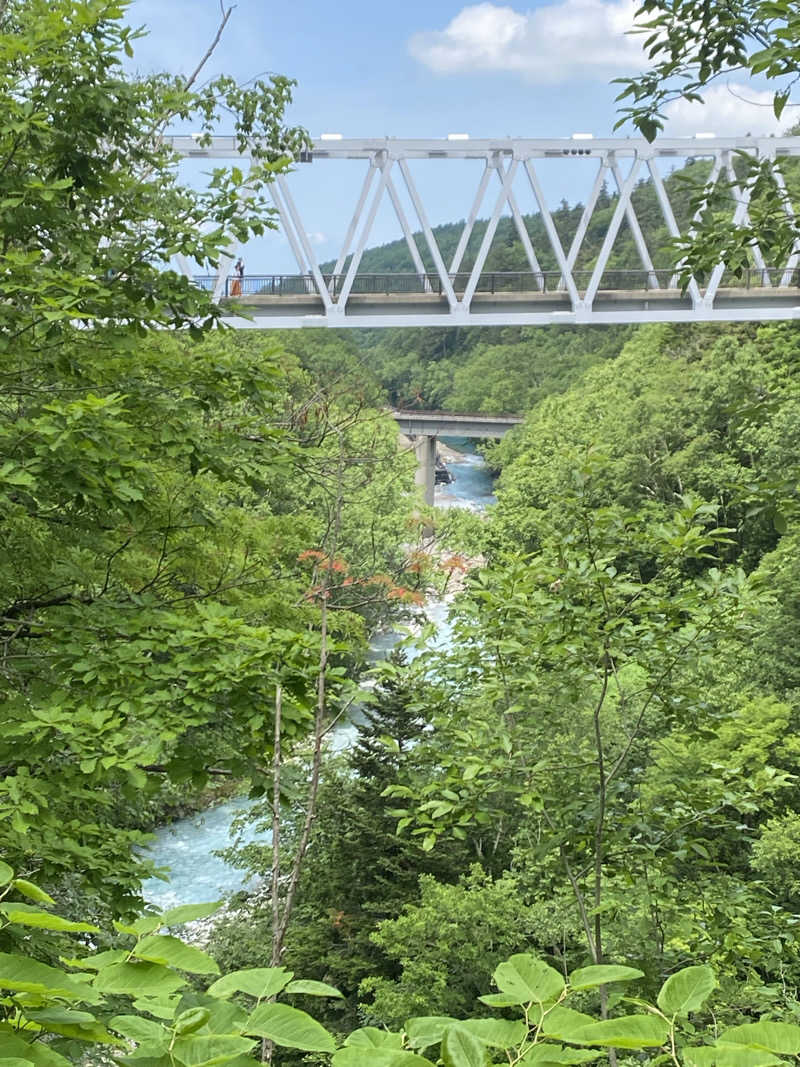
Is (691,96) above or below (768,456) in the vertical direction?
above

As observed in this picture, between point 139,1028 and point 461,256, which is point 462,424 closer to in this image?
point 461,256

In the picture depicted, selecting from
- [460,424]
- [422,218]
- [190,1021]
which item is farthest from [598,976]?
[460,424]

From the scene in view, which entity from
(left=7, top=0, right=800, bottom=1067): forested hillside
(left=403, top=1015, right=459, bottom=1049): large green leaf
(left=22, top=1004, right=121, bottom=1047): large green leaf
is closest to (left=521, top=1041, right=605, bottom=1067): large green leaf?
(left=403, top=1015, right=459, bottom=1049): large green leaf

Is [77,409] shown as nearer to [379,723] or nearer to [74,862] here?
[74,862]

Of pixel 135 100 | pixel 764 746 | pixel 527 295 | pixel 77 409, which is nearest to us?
pixel 77 409

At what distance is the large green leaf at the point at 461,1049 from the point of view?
0.88 meters

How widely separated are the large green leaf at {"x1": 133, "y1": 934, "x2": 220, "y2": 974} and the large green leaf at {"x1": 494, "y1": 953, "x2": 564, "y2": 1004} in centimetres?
31

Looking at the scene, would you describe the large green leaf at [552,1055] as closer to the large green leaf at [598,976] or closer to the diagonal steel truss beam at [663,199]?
the large green leaf at [598,976]

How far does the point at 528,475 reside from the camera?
3256 cm

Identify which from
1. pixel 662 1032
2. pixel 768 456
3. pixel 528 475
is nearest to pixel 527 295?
pixel 768 456

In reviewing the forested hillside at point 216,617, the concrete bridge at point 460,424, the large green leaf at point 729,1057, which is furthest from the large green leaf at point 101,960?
the concrete bridge at point 460,424

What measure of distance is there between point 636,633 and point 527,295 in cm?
1974

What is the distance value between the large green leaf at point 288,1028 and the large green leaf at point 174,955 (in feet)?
0.34

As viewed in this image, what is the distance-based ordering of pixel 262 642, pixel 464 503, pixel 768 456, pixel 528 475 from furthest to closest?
1. pixel 464 503
2. pixel 528 475
3. pixel 768 456
4. pixel 262 642
